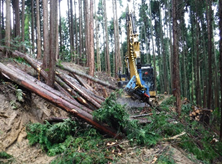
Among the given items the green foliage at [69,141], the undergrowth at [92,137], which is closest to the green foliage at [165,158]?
the undergrowth at [92,137]

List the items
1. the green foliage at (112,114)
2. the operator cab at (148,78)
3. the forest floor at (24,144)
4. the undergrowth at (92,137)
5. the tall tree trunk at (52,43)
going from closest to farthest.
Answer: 1. the undergrowth at (92,137)
2. the forest floor at (24,144)
3. the green foliage at (112,114)
4. the tall tree trunk at (52,43)
5. the operator cab at (148,78)

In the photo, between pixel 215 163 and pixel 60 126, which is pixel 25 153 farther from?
pixel 215 163

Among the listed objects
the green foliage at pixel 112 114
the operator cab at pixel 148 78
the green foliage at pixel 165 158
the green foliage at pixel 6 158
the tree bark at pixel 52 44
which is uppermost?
the tree bark at pixel 52 44

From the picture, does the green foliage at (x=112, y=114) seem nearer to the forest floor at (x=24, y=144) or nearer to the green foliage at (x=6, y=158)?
the forest floor at (x=24, y=144)

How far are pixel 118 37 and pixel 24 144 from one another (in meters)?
18.4

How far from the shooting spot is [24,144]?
14.2ft

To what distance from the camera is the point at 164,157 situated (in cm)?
A: 384

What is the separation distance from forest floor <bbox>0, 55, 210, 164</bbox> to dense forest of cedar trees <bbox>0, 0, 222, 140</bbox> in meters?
1.29

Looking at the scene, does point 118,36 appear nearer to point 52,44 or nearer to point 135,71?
point 135,71

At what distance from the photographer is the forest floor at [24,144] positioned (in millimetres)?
3929

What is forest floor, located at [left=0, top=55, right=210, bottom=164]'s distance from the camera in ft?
12.9

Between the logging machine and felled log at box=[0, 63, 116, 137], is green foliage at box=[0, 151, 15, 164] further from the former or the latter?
the logging machine

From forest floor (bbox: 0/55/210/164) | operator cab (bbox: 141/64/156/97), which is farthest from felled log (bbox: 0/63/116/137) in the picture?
operator cab (bbox: 141/64/156/97)

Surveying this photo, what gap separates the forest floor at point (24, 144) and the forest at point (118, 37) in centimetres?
124
